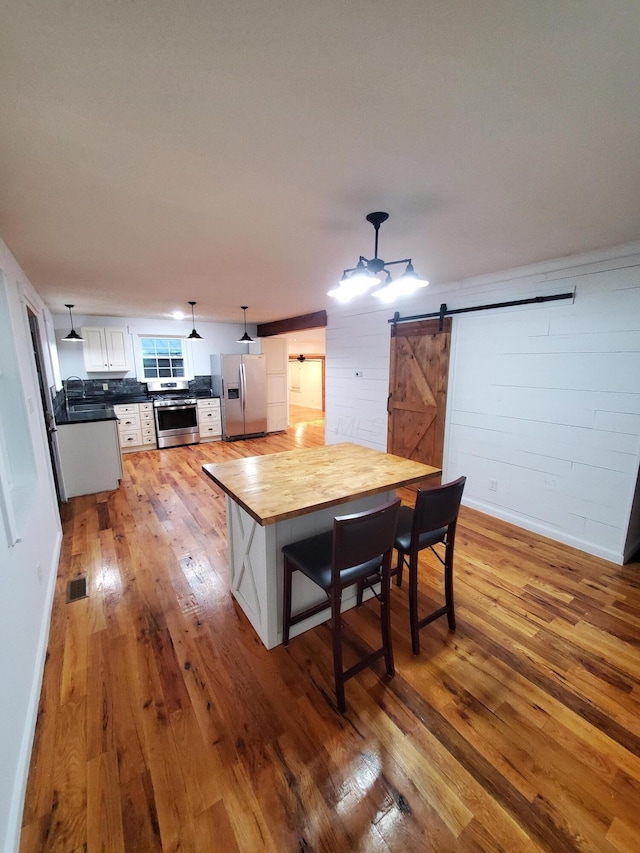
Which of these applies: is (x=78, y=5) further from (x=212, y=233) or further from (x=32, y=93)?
(x=212, y=233)

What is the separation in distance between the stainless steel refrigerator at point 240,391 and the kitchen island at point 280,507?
454 centimetres

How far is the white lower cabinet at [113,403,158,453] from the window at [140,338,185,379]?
846 mm

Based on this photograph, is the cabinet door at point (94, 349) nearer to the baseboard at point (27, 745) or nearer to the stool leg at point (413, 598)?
the baseboard at point (27, 745)

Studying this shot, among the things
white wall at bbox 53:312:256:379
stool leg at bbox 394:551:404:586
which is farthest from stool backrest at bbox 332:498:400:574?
white wall at bbox 53:312:256:379

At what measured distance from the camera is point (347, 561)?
148 centimetres

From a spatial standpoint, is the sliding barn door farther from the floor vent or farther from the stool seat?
the floor vent

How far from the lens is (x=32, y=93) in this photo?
1.05m

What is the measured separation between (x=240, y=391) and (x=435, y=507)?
555 cm

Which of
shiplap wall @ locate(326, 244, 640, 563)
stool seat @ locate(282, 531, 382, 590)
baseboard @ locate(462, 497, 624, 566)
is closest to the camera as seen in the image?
stool seat @ locate(282, 531, 382, 590)

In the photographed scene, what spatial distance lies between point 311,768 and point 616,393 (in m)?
3.12

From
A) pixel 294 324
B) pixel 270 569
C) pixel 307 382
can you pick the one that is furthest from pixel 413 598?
pixel 307 382

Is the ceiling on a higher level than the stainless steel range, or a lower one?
higher

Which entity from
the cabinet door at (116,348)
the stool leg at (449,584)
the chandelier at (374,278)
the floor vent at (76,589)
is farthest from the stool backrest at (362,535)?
the cabinet door at (116,348)

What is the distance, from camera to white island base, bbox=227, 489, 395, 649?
1844 millimetres
